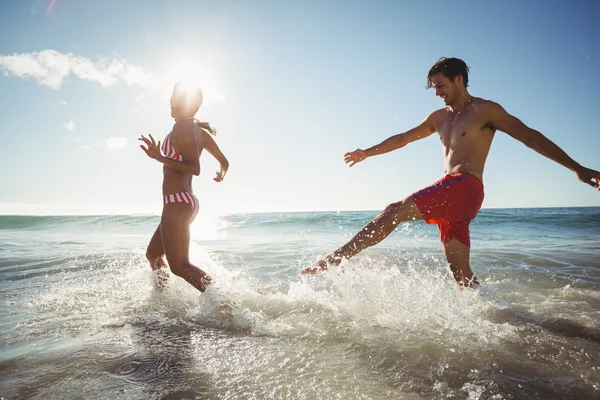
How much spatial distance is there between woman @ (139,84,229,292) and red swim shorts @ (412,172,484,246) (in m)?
1.99

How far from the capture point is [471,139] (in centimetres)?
315

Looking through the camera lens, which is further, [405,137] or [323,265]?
[405,137]

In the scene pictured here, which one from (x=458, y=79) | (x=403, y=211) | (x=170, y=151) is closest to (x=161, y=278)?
(x=170, y=151)

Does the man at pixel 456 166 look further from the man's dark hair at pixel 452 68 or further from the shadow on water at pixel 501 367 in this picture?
the shadow on water at pixel 501 367

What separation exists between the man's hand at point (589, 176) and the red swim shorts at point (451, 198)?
71 cm

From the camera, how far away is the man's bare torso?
312 centimetres

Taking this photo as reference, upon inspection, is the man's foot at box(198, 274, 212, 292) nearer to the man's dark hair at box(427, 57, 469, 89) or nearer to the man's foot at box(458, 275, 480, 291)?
the man's foot at box(458, 275, 480, 291)

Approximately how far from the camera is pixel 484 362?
200 cm

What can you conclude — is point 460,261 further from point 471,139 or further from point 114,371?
point 114,371

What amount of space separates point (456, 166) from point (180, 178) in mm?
2559

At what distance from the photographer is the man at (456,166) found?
2.93 m

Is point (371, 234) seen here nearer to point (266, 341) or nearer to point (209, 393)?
point (266, 341)

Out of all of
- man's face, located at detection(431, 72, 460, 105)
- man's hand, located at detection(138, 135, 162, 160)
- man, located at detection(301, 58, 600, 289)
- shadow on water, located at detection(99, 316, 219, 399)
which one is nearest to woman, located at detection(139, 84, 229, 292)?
man's hand, located at detection(138, 135, 162, 160)

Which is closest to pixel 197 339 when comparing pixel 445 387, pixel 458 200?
pixel 445 387
